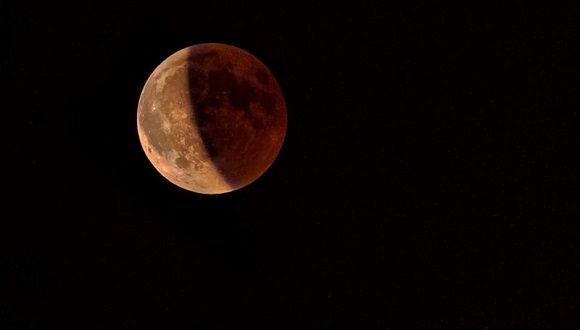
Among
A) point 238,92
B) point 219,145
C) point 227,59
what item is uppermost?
point 227,59

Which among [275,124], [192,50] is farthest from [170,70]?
[275,124]

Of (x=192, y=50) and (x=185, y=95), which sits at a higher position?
(x=192, y=50)

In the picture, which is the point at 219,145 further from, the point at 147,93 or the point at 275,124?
the point at 147,93

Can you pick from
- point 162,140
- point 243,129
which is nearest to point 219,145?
point 243,129

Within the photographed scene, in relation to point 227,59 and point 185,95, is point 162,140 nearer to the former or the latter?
point 185,95

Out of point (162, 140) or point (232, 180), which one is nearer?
point (162, 140)

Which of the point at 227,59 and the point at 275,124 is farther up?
the point at 227,59
